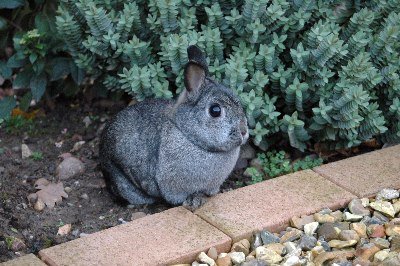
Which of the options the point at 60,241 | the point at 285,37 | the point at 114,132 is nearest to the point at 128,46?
the point at 114,132

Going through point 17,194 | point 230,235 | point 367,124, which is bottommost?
point 17,194

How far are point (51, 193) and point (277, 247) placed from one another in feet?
4.99

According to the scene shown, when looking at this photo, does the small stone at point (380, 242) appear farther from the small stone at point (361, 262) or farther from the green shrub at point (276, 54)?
the green shrub at point (276, 54)

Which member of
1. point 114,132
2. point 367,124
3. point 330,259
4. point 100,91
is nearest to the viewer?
point 330,259

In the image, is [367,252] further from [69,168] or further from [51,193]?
[69,168]

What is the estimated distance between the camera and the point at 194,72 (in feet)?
14.4

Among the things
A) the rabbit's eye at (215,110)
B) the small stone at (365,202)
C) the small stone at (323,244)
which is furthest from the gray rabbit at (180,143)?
the small stone at (365,202)

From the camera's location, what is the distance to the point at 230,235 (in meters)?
4.26

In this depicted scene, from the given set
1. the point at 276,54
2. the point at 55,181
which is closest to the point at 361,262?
the point at 276,54

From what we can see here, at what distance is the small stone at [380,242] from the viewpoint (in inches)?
167

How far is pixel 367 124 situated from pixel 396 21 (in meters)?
0.66

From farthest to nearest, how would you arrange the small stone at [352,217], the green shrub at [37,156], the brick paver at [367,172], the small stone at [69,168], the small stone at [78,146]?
the small stone at [78,146]
the green shrub at [37,156]
the small stone at [69,168]
the brick paver at [367,172]
the small stone at [352,217]

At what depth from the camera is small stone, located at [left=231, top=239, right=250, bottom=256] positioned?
419 cm

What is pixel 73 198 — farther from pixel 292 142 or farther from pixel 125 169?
pixel 292 142
